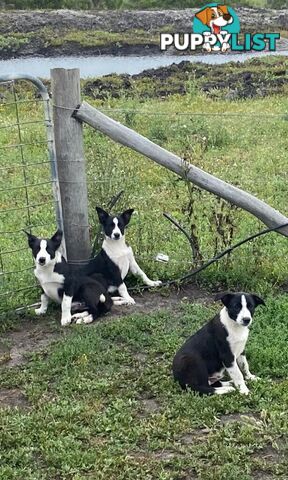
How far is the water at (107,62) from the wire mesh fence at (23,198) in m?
16.8

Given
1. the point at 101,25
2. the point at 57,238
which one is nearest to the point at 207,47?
the point at 101,25

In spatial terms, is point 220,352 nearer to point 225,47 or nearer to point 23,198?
point 23,198

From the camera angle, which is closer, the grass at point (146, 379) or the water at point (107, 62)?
the grass at point (146, 379)

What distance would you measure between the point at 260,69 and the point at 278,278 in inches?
746

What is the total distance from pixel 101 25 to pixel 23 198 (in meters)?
43.5

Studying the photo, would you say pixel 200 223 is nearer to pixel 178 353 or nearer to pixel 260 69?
pixel 178 353

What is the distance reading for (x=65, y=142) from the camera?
7023mm

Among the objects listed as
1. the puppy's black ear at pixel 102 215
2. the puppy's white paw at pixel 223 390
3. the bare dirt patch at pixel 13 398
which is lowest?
the bare dirt patch at pixel 13 398

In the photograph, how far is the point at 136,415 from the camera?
514 centimetres

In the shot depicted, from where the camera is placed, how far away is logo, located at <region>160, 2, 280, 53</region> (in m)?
37.6

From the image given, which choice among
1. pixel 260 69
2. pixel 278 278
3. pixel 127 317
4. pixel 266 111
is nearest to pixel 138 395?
pixel 127 317

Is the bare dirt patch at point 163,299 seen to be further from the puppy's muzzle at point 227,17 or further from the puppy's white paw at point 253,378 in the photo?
the puppy's muzzle at point 227,17

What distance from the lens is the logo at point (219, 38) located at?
37.6 metres

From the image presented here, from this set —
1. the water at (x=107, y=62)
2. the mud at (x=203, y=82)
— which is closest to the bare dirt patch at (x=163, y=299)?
the mud at (x=203, y=82)
